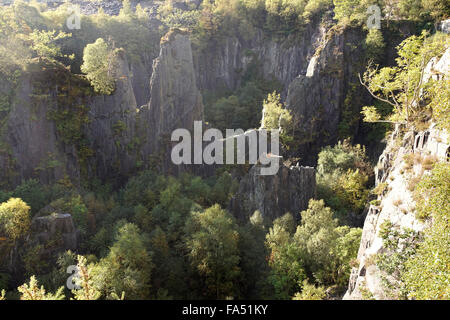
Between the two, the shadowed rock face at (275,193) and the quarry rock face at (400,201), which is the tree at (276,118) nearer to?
the shadowed rock face at (275,193)

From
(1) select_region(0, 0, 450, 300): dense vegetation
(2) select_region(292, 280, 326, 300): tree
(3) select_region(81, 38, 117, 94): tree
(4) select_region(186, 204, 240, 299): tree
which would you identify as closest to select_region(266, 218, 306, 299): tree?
(1) select_region(0, 0, 450, 300): dense vegetation

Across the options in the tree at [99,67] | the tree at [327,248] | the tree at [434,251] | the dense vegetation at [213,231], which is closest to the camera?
the tree at [434,251]

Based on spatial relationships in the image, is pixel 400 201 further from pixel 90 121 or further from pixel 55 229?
pixel 90 121

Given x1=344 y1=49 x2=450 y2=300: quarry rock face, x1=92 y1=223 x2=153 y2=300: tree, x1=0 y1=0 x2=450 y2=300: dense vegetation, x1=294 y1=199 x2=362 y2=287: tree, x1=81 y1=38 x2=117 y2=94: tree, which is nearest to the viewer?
x1=0 y1=0 x2=450 y2=300: dense vegetation

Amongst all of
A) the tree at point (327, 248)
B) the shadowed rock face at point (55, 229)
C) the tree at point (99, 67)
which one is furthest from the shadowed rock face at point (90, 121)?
the tree at point (327, 248)

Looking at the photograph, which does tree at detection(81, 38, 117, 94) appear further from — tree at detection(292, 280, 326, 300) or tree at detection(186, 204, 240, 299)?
tree at detection(292, 280, 326, 300)
